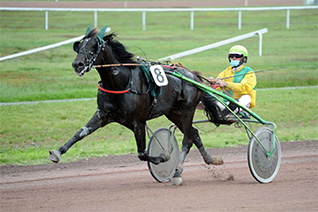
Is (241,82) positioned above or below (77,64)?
below

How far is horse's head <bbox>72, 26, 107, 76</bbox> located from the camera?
5.73 metres

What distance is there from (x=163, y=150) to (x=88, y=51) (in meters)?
1.77

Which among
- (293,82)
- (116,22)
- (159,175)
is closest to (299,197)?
(159,175)

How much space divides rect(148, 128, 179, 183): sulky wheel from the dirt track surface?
16cm

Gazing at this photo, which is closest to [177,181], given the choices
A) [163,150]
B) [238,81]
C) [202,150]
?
[163,150]

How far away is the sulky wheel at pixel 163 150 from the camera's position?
6.95 metres

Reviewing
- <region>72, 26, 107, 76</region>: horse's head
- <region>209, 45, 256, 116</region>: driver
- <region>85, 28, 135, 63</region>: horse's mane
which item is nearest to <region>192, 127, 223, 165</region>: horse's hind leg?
<region>209, 45, 256, 116</region>: driver

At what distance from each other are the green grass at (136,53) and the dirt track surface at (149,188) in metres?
0.70

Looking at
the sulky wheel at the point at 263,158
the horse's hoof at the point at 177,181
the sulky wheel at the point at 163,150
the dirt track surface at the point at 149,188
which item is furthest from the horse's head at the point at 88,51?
the sulky wheel at the point at 263,158

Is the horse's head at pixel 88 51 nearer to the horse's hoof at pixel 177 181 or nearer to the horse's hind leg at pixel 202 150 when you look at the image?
the horse's hoof at pixel 177 181

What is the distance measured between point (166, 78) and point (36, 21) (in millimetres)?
18179

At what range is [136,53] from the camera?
19609 mm

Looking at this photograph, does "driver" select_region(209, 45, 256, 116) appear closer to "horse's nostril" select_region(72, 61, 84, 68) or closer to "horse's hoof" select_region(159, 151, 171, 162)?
"horse's hoof" select_region(159, 151, 171, 162)

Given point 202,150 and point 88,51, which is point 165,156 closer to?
point 202,150
